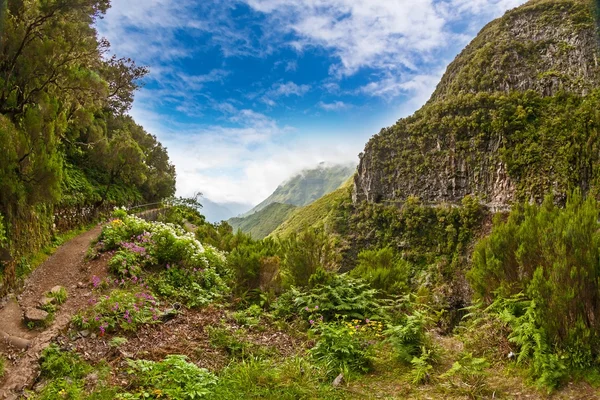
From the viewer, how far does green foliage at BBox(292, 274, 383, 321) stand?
7285 millimetres

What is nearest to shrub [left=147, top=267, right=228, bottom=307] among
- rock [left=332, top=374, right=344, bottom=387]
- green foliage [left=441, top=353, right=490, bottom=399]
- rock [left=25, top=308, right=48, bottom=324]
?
rock [left=25, top=308, right=48, bottom=324]

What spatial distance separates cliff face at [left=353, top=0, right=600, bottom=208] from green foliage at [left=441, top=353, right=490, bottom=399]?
74.5 m

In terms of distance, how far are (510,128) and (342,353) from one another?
89.5 m

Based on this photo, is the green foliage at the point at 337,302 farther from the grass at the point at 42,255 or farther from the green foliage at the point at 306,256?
the grass at the point at 42,255

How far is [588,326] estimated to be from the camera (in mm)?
4188

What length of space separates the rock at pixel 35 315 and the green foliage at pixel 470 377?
6.99 metres

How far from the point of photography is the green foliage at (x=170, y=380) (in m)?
4.17

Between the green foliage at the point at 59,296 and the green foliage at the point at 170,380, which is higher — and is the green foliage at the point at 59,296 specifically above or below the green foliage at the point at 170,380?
above

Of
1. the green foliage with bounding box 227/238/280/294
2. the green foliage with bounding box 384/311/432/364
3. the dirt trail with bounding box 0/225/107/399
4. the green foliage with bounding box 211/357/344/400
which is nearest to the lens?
the green foliage with bounding box 211/357/344/400

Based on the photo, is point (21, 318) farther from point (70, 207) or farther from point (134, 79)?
point (134, 79)

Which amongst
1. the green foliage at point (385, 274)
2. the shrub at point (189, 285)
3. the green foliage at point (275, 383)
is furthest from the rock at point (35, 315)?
the green foliage at point (385, 274)

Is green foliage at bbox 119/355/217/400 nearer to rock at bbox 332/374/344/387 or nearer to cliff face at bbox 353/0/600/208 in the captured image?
rock at bbox 332/374/344/387

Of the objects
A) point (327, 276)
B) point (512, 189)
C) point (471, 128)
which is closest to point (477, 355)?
point (327, 276)

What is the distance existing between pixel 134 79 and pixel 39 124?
12.9 metres
